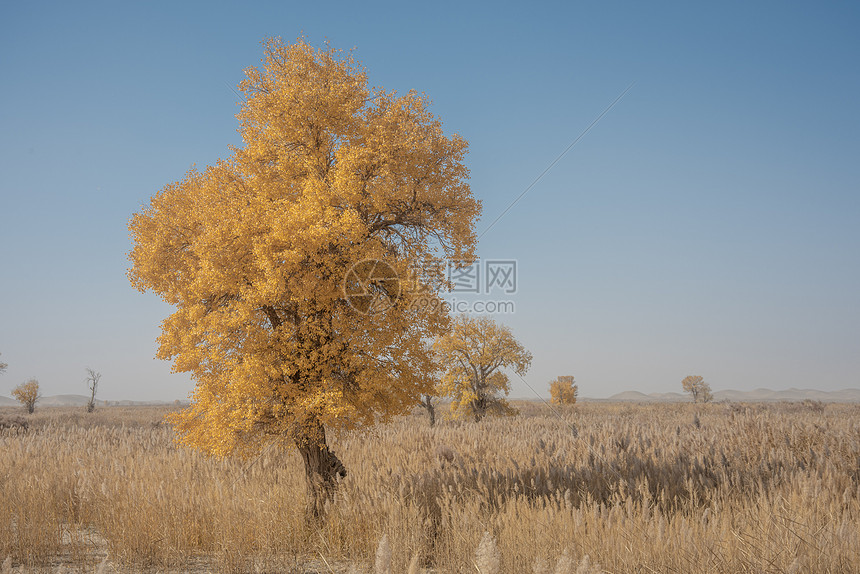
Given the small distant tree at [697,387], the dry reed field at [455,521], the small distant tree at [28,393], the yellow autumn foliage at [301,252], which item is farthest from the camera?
the small distant tree at [697,387]

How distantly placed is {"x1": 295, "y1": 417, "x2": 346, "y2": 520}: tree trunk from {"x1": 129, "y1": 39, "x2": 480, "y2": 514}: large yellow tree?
0.12 feet

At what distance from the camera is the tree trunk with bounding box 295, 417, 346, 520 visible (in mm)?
8359

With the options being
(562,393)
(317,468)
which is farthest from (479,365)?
(562,393)

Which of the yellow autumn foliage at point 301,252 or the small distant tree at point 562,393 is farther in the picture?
the small distant tree at point 562,393

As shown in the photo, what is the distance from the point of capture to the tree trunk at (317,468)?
8.36 m

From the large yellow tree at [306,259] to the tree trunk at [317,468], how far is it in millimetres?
36

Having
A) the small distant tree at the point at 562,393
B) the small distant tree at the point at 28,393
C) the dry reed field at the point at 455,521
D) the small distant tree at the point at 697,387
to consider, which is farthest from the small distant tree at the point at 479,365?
the small distant tree at the point at 697,387

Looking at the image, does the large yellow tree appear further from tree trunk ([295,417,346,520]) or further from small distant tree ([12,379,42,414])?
small distant tree ([12,379,42,414])

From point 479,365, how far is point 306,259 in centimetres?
2473

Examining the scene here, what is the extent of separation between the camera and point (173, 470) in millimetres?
11117

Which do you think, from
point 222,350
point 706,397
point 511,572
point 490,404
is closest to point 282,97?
point 222,350

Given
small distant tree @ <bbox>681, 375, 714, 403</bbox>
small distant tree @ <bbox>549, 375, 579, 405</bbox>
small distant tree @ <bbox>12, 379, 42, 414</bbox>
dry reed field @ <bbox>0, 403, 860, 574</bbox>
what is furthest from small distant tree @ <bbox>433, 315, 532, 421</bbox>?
small distant tree @ <bbox>681, 375, 714, 403</bbox>

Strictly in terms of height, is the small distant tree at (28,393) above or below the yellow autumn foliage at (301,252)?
below

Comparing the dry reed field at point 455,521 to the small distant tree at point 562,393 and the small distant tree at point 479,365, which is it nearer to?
the small distant tree at point 479,365
